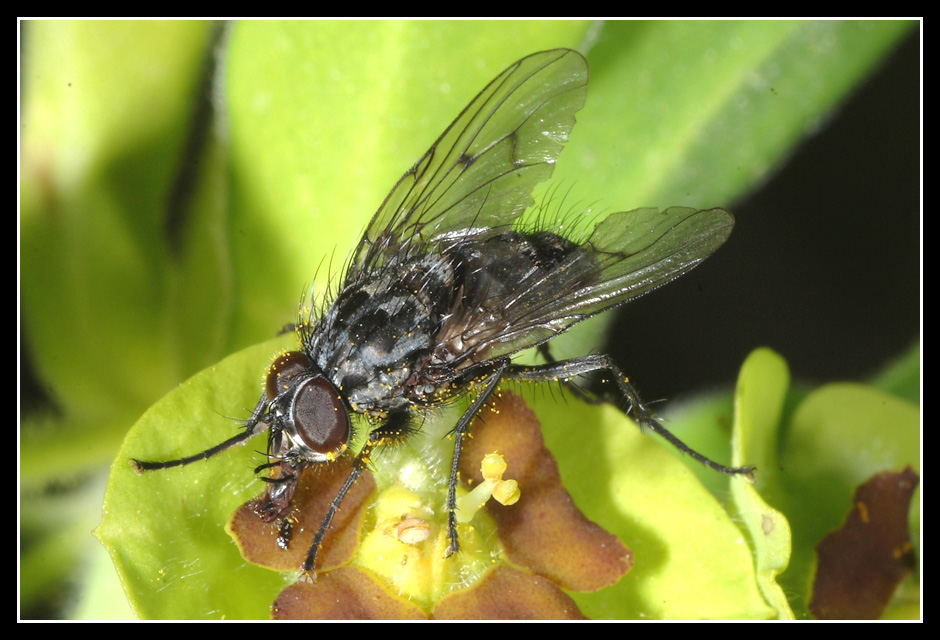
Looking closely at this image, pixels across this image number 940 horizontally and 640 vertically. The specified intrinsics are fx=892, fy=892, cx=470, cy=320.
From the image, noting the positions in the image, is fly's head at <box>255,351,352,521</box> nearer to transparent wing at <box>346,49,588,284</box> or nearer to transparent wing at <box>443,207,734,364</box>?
transparent wing at <box>443,207,734,364</box>

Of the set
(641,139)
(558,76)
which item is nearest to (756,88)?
(641,139)

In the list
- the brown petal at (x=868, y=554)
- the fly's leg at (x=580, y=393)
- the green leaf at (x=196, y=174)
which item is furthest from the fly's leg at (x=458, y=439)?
the brown petal at (x=868, y=554)

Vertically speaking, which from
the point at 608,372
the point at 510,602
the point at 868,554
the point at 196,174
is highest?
the point at 196,174

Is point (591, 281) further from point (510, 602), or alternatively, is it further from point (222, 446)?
point (222, 446)

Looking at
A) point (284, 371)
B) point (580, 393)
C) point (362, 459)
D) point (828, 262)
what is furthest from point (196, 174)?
point (828, 262)

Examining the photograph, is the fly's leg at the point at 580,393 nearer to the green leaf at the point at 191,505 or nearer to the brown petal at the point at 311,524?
the brown petal at the point at 311,524

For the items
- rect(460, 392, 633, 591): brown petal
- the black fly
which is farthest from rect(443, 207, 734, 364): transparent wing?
rect(460, 392, 633, 591): brown petal
